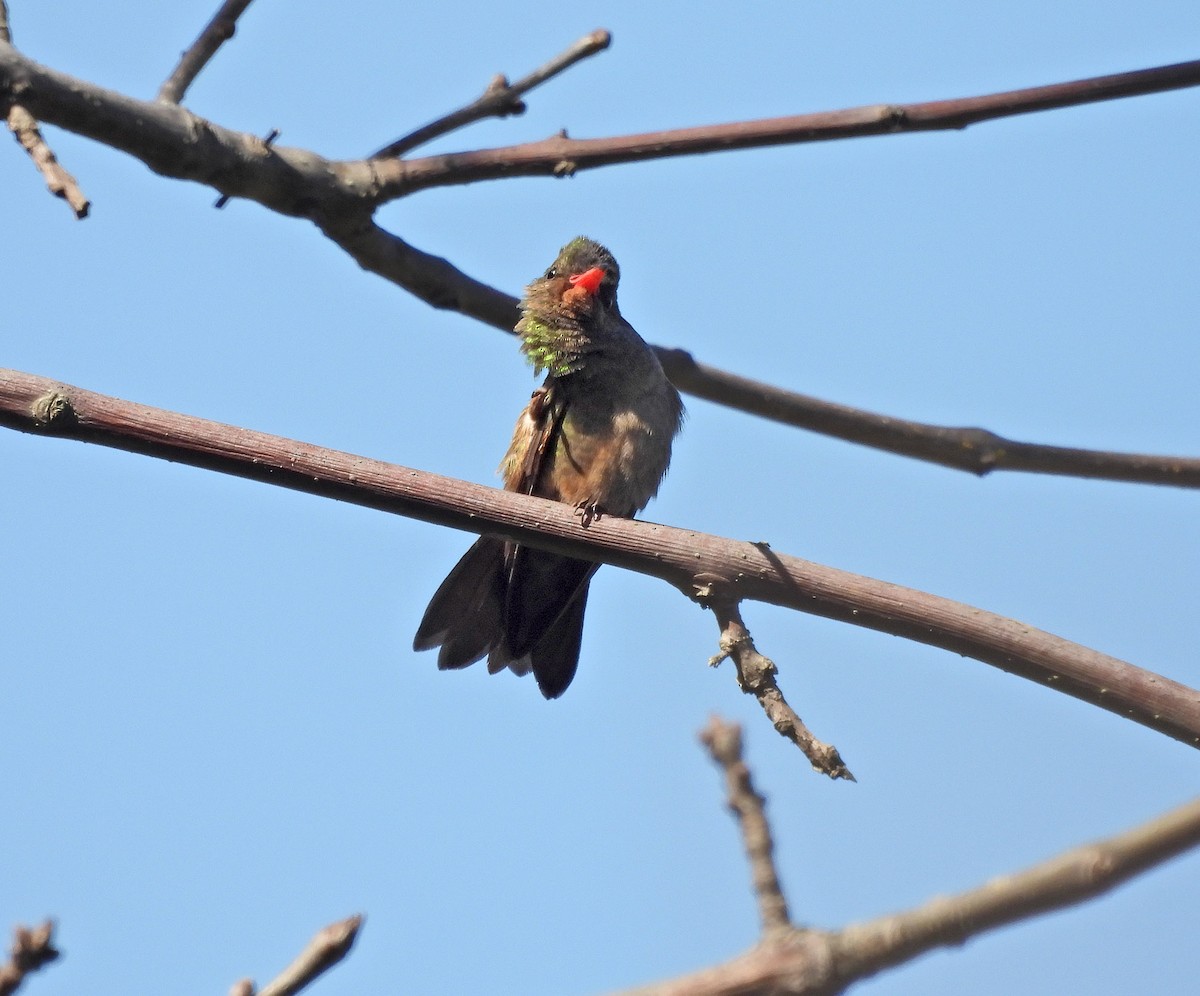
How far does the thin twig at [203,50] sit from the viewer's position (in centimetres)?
416

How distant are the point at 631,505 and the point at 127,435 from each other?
10.2 feet

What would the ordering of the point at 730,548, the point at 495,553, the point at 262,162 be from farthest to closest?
the point at 495,553 → the point at 262,162 → the point at 730,548

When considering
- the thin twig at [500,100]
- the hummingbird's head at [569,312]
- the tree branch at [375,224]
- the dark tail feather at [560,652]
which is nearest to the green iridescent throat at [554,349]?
the hummingbird's head at [569,312]

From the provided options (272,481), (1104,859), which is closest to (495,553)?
(272,481)

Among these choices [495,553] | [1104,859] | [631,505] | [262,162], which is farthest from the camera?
[631,505]

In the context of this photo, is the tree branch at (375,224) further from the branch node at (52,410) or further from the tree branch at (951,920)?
the tree branch at (951,920)

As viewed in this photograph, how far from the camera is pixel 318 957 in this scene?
6.21 feet

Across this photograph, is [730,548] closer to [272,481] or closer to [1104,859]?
[272,481]

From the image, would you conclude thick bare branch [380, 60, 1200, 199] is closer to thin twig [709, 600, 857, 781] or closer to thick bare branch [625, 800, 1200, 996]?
thin twig [709, 600, 857, 781]

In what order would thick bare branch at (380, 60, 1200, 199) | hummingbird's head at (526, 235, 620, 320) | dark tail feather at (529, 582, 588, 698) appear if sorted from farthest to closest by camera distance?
1. hummingbird's head at (526, 235, 620, 320)
2. dark tail feather at (529, 582, 588, 698)
3. thick bare branch at (380, 60, 1200, 199)

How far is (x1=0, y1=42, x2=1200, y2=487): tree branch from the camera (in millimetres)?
3799

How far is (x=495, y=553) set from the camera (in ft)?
18.7

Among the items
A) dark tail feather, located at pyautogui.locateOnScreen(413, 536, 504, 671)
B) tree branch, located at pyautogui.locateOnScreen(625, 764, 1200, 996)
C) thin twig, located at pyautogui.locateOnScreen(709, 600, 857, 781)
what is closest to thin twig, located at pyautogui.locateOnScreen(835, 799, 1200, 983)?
tree branch, located at pyautogui.locateOnScreen(625, 764, 1200, 996)

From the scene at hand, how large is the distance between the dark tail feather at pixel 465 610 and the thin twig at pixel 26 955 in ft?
11.9
